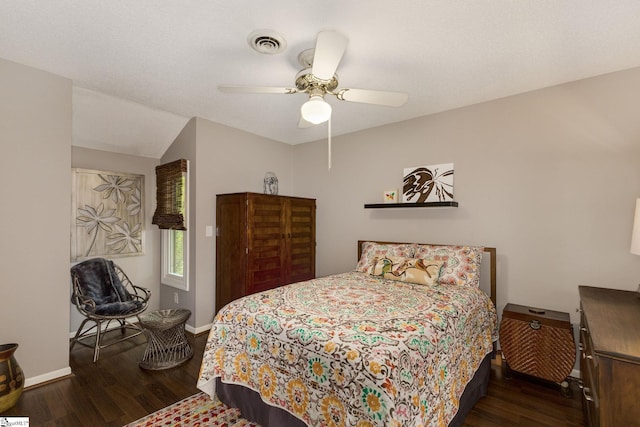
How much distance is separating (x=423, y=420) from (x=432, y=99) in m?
2.68

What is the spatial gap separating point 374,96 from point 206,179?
232 cm

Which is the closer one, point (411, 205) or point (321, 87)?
point (321, 87)

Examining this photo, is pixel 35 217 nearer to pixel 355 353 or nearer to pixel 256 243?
pixel 256 243

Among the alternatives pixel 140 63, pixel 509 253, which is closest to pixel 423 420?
pixel 509 253

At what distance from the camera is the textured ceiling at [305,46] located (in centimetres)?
169

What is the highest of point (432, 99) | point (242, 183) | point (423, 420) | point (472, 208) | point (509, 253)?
point (432, 99)

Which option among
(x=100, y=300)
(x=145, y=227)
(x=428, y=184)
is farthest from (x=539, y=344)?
(x=145, y=227)

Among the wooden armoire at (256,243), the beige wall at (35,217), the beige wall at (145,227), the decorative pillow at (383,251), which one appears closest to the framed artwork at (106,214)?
the beige wall at (145,227)

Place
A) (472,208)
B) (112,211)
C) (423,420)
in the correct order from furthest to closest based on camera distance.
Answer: (112,211) < (472,208) < (423,420)

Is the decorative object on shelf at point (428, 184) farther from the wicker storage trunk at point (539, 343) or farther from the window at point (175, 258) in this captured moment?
the window at point (175, 258)

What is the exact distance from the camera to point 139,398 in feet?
7.29

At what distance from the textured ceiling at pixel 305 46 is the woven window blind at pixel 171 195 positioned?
79 cm

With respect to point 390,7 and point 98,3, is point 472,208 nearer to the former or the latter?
point 390,7

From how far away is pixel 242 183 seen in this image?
3963 mm
